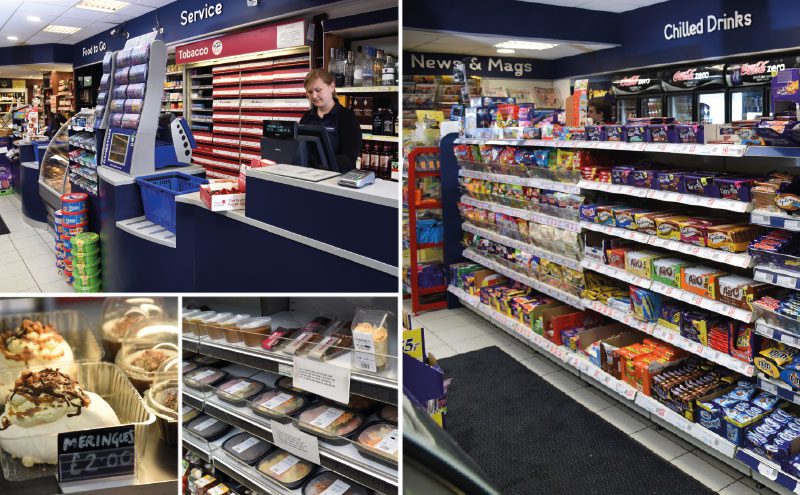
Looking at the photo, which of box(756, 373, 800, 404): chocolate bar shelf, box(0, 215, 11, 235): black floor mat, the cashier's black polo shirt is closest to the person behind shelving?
the cashier's black polo shirt

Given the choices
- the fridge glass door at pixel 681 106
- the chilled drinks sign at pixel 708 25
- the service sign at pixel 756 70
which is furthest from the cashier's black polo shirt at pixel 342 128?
the fridge glass door at pixel 681 106

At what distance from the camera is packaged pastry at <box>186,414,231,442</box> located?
2.32m

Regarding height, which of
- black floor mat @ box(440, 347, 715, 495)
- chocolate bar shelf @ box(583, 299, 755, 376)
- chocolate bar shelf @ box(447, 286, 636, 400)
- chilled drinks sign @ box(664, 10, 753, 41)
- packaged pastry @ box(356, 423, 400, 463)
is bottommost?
black floor mat @ box(440, 347, 715, 495)

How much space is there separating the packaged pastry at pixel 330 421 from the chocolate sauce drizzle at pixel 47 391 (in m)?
0.70

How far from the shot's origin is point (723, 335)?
2.99 metres

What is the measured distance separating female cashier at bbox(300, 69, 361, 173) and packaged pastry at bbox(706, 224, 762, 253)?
2.03 meters

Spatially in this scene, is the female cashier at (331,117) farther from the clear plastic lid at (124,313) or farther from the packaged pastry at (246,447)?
the clear plastic lid at (124,313)

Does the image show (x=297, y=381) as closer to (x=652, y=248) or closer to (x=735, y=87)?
(x=652, y=248)

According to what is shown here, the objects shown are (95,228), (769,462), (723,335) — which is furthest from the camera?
(95,228)

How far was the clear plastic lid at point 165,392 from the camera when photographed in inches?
58.7

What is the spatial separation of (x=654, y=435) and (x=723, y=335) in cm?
71

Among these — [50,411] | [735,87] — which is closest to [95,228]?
[50,411]

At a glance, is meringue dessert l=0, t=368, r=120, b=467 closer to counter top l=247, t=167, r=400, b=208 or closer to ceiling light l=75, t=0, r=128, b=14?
counter top l=247, t=167, r=400, b=208

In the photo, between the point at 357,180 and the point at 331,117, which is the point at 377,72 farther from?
the point at 357,180
